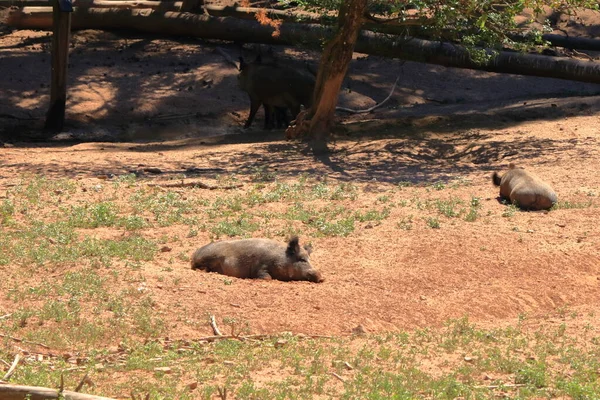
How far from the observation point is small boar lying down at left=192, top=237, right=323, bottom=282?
28.4 feet

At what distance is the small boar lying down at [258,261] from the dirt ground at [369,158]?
172 mm

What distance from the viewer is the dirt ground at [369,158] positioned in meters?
8.27

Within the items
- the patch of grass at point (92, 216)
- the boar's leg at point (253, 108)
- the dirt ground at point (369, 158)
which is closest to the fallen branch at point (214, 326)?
the dirt ground at point (369, 158)

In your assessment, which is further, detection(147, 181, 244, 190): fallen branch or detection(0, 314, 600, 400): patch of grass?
detection(147, 181, 244, 190): fallen branch

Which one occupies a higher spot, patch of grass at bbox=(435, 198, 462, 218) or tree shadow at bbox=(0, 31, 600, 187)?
patch of grass at bbox=(435, 198, 462, 218)

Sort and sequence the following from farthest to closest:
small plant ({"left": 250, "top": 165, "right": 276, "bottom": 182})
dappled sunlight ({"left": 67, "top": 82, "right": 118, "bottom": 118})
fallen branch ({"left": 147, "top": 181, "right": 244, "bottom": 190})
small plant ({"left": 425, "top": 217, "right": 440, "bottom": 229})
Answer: dappled sunlight ({"left": 67, "top": 82, "right": 118, "bottom": 118})
small plant ({"left": 250, "top": 165, "right": 276, "bottom": 182})
fallen branch ({"left": 147, "top": 181, "right": 244, "bottom": 190})
small plant ({"left": 425, "top": 217, "right": 440, "bottom": 229})

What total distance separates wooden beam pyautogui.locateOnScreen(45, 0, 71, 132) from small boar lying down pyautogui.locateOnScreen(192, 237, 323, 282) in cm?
959

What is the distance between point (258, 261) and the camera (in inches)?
346

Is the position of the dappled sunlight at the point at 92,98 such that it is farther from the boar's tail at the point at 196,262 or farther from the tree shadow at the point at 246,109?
the boar's tail at the point at 196,262

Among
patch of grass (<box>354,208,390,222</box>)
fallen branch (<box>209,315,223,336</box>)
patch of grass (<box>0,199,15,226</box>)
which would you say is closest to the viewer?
fallen branch (<box>209,315,223,336</box>)

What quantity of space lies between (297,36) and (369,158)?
6.20 m

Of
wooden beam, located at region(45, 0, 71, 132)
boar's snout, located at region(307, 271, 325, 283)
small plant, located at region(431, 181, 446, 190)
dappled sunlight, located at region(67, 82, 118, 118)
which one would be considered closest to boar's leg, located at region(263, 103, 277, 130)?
dappled sunlight, located at region(67, 82, 118, 118)

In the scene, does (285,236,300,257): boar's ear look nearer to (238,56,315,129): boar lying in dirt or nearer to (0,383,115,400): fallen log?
(0,383,115,400): fallen log

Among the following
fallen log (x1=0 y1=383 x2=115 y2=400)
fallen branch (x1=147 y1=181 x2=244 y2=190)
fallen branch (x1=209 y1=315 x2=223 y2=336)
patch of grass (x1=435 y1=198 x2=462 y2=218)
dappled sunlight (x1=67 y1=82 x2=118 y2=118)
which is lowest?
dappled sunlight (x1=67 y1=82 x2=118 y2=118)
